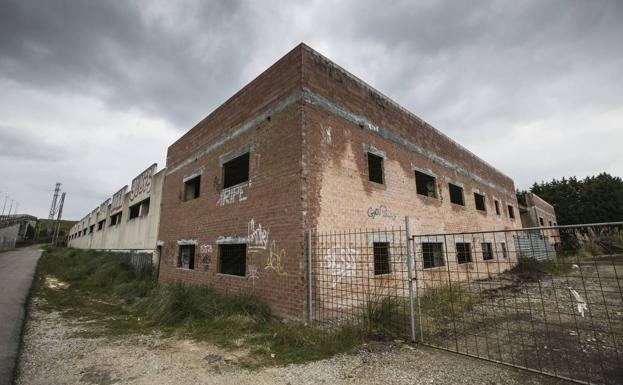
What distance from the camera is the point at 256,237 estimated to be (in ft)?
22.4

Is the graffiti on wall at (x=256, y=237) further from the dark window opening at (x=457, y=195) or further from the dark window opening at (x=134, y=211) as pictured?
the dark window opening at (x=134, y=211)

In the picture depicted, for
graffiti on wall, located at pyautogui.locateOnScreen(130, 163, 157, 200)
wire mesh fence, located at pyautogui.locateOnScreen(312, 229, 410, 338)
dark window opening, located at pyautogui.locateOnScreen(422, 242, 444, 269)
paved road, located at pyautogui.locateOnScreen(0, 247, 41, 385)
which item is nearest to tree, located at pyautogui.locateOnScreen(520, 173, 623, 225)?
dark window opening, located at pyautogui.locateOnScreen(422, 242, 444, 269)

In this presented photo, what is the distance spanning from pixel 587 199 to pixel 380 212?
127ft

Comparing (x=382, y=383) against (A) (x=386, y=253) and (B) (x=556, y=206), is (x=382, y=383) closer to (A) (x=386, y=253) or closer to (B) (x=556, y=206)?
(A) (x=386, y=253)

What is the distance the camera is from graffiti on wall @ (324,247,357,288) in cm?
597

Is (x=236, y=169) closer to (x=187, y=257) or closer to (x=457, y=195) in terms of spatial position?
(x=187, y=257)

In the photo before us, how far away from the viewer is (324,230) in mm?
6160

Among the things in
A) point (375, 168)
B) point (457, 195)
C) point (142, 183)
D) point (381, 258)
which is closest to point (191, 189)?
point (142, 183)

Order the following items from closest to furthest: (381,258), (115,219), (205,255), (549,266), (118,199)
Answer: (381,258)
(205,255)
(549,266)
(118,199)
(115,219)

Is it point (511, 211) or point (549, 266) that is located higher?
point (511, 211)

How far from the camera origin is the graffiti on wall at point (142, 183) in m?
14.7

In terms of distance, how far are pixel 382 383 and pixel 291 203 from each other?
362cm

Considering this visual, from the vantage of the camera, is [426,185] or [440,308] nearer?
[440,308]

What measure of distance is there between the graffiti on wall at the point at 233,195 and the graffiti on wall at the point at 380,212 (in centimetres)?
330
